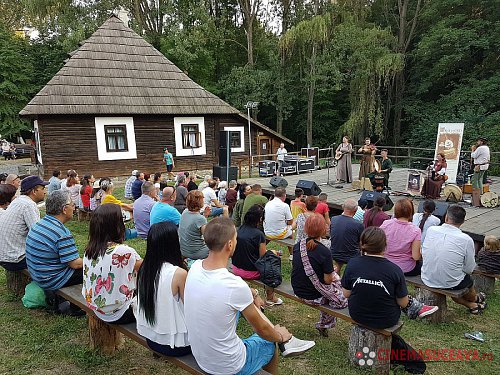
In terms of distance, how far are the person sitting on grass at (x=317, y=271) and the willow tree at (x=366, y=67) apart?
18.9m

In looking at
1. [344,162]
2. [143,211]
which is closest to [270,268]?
[143,211]

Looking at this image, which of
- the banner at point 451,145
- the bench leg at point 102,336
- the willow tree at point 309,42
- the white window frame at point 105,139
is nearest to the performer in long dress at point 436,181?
the banner at point 451,145

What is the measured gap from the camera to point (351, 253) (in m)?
4.80

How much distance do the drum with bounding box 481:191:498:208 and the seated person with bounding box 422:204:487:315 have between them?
5531 millimetres

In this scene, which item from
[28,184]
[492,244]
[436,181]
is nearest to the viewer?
[28,184]

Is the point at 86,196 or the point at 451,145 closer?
the point at 86,196

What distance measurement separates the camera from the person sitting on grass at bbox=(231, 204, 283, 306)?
4.07 m

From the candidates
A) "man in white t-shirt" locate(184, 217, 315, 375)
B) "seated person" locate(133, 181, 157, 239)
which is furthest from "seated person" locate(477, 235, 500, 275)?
"seated person" locate(133, 181, 157, 239)

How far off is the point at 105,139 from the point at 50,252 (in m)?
13.0

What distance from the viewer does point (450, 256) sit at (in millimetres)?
3980

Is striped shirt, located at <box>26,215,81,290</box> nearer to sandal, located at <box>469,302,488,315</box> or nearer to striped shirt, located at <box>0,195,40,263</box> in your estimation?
striped shirt, located at <box>0,195,40,263</box>

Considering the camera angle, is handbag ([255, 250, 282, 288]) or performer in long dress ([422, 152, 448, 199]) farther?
performer in long dress ([422, 152, 448, 199])

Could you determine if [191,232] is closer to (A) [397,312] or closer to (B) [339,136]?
(A) [397,312]

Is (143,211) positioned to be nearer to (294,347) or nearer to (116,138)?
(294,347)
